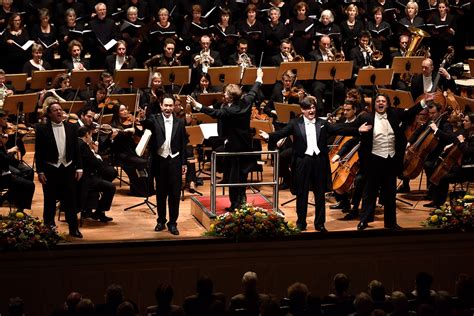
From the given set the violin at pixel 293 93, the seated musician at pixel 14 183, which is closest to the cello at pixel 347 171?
the violin at pixel 293 93

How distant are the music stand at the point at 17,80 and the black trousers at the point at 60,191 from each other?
3343mm

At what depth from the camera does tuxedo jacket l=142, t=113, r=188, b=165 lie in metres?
10.8

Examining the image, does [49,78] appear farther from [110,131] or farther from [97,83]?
[110,131]

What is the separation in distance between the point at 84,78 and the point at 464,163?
4932 millimetres

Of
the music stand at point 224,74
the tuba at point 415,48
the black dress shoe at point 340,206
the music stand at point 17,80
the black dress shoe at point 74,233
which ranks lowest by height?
the black dress shoe at point 74,233

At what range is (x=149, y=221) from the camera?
37.6 feet

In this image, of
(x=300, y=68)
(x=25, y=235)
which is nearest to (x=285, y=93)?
(x=300, y=68)

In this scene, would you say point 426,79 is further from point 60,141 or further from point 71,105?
point 60,141

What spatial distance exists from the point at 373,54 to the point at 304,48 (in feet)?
3.30

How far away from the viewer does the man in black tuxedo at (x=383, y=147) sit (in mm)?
10828

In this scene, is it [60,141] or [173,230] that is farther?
[173,230]

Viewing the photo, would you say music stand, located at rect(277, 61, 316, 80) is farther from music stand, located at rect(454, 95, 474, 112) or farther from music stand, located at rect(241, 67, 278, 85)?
music stand, located at rect(454, 95, 474, 112)

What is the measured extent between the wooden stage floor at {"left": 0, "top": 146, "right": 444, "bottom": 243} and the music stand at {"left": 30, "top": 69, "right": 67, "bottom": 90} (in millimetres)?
1542

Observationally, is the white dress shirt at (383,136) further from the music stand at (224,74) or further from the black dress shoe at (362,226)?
the music stand at (224,74)
